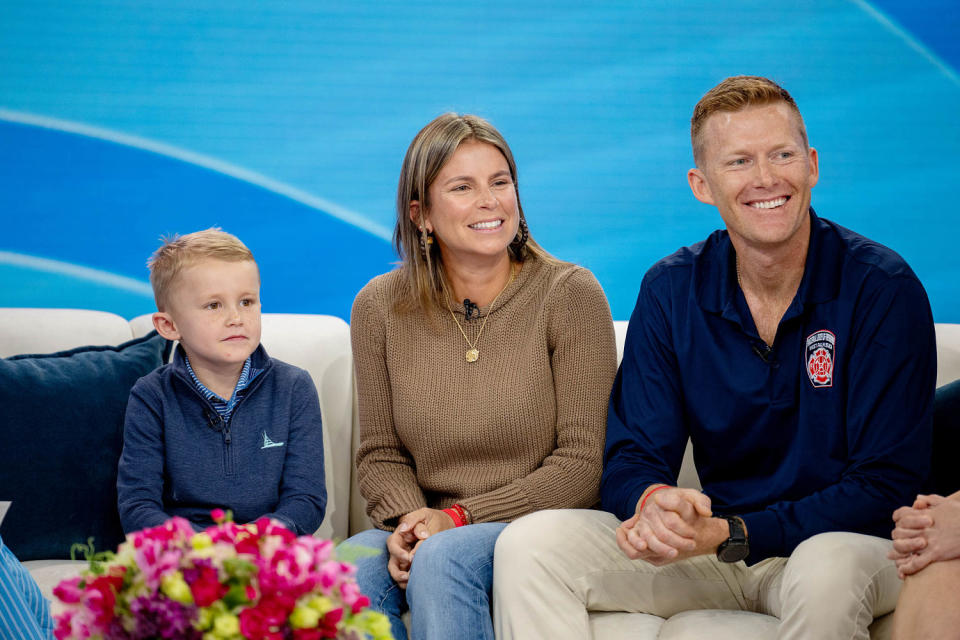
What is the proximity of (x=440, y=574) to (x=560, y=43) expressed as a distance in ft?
6.97

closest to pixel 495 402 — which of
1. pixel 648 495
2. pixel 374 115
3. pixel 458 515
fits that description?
pixel 458 515

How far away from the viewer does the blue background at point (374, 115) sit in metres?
3.42

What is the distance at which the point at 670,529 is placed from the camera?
1.86 meters

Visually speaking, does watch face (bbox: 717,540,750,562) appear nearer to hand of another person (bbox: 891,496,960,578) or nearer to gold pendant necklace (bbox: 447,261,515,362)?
hand of another person (bbox: 891,496,960,578)

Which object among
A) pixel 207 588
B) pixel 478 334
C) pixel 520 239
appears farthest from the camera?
pixel 520 239

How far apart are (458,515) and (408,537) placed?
0.13m

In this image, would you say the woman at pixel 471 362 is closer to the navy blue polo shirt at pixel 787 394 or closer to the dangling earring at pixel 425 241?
the dangling earring at pixel 425 241

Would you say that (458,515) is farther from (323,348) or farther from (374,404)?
(323,348)

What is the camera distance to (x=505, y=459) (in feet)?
7.68

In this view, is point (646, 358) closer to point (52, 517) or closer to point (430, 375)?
point (430, 375)

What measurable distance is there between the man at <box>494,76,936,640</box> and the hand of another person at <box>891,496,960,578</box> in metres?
0.09

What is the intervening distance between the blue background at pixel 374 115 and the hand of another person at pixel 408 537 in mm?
1434

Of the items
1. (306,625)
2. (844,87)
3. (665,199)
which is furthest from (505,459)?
(844,87)

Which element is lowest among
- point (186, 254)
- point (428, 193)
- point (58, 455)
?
point (58, 455)
